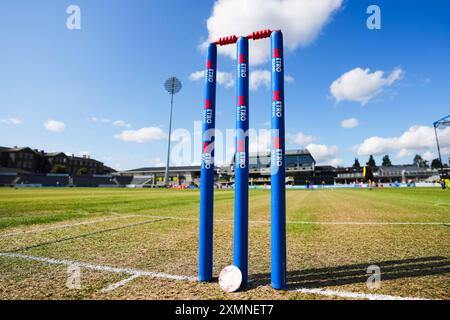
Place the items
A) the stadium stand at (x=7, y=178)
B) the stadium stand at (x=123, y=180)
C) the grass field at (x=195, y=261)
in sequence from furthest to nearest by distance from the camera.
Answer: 1. the stadium stand at (x=123, y=180)
2. the stadium stand at (x=7, y=178)
3. the grass field at (x=195, y=261)

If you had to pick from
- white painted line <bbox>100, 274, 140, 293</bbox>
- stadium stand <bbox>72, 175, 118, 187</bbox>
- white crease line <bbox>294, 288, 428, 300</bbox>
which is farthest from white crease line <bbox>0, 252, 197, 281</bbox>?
stadium stand <bbox>72, 175, 118, 187</bbox>

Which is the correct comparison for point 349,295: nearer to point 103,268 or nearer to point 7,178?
point 103,268

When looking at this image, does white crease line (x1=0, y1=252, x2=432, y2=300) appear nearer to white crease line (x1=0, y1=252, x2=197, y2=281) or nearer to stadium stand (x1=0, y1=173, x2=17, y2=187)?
white crease line (x1=0, y1=252, x2=197, y2=281)

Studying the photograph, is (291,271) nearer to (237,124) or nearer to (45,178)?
(237,124)

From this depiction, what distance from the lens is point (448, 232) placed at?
7246 millimetres

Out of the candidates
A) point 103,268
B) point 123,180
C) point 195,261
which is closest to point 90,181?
point 123,180

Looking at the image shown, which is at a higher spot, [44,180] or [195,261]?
[44,180]

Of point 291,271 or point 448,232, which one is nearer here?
point 291,271

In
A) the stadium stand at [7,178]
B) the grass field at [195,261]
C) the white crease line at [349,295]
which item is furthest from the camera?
the stadium stand at [7,178]

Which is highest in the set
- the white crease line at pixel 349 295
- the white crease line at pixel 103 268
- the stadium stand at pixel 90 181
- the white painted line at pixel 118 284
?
the stadium stand at pixel 90 181

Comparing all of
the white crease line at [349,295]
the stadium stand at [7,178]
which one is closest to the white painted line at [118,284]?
the white crease line at [349,295]

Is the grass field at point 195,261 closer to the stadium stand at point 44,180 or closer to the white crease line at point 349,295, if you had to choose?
the white crease line at point 349,295
